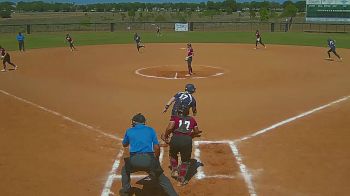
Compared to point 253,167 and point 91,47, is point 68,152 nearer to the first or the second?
point 253,167

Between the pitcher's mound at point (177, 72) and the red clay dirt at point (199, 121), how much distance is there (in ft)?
2.58

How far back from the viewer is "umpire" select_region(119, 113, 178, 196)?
8.24 metres

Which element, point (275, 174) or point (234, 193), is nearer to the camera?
point (234, 193)

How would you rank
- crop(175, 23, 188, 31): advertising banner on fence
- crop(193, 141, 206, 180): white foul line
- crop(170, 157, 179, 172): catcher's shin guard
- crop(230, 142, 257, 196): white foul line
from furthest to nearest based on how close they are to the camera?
crop(175, 23, 188, 31): advertising banner on fence < crop(193, 141, 206, 180): white foul line < crop(170, 157, 179, 172): catcher's shin guard < crop(230, 142, 257, 196): white foul line

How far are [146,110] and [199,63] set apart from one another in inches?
570

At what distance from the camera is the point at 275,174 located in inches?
413

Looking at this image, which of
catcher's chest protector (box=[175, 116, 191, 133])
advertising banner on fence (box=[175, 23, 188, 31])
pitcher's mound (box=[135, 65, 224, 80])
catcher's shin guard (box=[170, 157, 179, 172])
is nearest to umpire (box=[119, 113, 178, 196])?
catcher's chest protector (box=[175, 116, 191, 133])

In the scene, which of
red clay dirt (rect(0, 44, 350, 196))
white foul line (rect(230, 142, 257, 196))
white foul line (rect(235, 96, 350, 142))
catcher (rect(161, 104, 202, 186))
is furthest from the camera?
white foul line (rect(235, 96, 350, 142))

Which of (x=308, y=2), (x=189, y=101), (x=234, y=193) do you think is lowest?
(x=234, y=193)

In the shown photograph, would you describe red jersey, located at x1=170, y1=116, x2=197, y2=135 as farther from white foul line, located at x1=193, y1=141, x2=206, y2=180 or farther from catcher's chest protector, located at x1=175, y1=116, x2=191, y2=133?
white foul line, located at x1=193, y1=141, x2=206, y2=180

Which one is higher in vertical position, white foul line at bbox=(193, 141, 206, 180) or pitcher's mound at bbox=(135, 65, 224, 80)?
pitcher's mound at bbox=(135, 65, 224, 80)

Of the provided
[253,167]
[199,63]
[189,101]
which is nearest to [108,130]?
[189,101]

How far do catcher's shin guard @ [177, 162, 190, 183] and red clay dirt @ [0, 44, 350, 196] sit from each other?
0.27 meters

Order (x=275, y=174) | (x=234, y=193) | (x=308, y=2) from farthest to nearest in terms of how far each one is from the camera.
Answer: (x=308, y=2)
(x=275, y=174)
(x=234, y=193)
